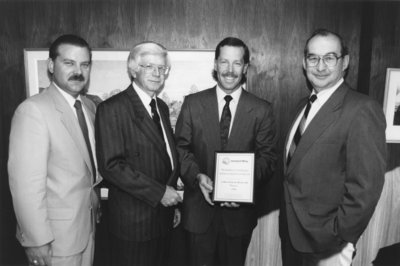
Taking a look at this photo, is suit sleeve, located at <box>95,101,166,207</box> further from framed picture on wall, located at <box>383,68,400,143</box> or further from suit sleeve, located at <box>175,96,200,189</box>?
framed picture on wall, located at <box>383,68,400,143</box>

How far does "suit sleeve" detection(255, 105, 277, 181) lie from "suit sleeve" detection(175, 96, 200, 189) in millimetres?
514

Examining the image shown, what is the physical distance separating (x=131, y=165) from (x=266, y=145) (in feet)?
3.49

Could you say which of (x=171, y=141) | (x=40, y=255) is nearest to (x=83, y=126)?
(x=171, y=141)

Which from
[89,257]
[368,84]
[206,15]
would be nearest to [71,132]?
[89,257]

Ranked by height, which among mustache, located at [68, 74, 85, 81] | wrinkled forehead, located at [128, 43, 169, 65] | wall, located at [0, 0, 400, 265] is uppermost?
wall, located at [0, 0, 400, 265]

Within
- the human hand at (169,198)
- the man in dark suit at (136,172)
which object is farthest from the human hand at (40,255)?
the human hand at (169,198)

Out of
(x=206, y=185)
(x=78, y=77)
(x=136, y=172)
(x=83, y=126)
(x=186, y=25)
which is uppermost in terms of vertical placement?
(x=186, y=25)

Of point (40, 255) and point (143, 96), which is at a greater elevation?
point (143, 96)

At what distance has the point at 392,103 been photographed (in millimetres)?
2801

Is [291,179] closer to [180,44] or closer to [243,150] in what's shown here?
[243,150]

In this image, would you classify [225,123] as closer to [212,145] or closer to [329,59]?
[212,145]

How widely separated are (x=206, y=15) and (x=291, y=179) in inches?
68.4

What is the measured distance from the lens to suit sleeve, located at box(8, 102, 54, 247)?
1.93 metres

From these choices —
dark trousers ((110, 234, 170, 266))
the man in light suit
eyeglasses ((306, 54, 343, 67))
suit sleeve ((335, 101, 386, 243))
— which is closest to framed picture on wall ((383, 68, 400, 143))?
eyeglasses ((306, 54, 343, 67))
